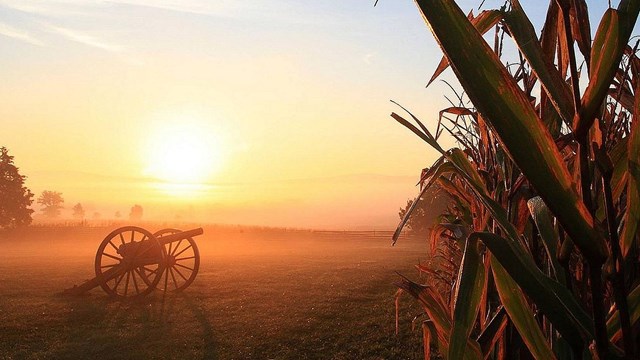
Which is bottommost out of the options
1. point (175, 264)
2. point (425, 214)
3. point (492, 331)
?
point (175, 264)

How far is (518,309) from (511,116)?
37 cm

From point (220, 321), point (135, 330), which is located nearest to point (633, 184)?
point (135, 330)

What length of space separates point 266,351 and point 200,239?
37193mm

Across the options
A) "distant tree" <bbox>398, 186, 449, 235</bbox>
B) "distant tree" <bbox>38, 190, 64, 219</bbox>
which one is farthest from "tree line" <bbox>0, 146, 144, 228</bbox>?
"distant tree" <bbox>38, 190, 64, 219</bbox>

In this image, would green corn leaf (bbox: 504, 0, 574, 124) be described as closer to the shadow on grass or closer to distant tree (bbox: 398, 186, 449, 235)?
the shadow on grass

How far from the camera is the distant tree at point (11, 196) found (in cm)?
4303

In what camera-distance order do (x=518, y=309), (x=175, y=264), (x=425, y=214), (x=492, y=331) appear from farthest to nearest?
1. (x=425, y=214)
2. (x=175, y=264)
3. (x=492, y=331)
4. (x=518, y=309)

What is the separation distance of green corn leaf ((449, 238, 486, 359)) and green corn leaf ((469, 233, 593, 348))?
0.06 metres

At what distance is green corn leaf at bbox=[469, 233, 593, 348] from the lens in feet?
1.83

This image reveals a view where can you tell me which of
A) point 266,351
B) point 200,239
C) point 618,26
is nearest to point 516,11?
point 618,26

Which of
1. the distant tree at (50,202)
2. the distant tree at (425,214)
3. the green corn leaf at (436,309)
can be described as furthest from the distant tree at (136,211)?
the green corn leaf at (436,309)

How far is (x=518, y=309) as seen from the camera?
717 millimetres

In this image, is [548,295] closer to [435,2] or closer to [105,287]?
[435,2]

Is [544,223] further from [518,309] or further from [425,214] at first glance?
[425,214]
